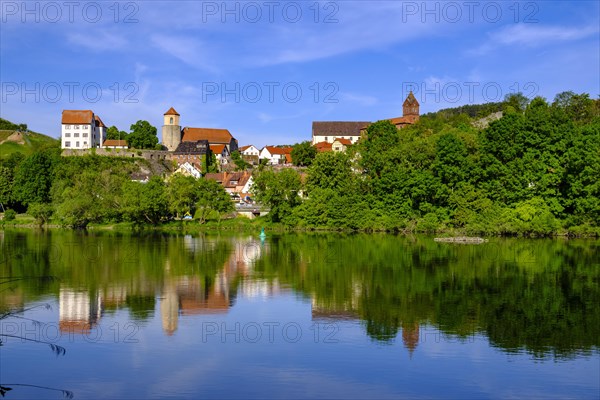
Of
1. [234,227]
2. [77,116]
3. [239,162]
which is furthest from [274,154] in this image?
[234,227]

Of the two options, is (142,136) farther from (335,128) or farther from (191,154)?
(335,128)

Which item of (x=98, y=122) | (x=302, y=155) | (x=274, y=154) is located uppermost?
(x=98, y=122)

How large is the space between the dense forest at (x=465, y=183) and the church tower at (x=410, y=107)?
2107 inches

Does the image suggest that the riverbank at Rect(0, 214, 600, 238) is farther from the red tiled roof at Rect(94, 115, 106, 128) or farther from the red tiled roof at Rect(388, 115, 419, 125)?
the red tiled roof at Rect(388, 115, 419, 125)

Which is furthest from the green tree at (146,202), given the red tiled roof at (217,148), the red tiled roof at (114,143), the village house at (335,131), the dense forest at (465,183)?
the village house at (335,131)

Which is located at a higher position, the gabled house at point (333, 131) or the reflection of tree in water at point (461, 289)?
the gabled house at point (333, 131)

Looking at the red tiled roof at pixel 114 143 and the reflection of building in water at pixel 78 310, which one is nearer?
the reflection of building in water at pixel 78 310

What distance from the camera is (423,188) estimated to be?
60.3 meters

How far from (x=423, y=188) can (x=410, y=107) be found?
6688 cm

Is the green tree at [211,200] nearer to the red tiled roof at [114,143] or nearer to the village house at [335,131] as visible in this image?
the red tiled roof at [114,143]

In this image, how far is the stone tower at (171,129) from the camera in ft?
376

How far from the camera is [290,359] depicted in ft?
50.9

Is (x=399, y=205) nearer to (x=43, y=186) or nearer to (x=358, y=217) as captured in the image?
(x=358, y=217)

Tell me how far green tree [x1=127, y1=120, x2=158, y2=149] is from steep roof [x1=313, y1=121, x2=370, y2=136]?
112 feet
